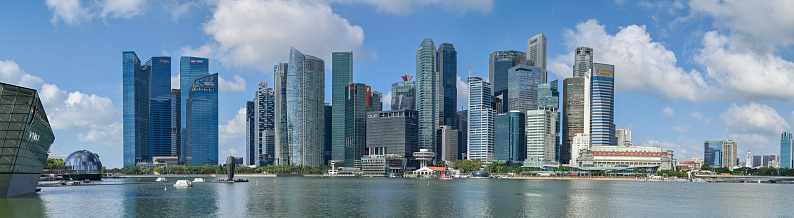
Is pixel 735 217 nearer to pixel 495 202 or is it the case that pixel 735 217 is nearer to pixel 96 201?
pixel 495 202

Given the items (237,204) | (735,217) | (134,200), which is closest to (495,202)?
(735,217)

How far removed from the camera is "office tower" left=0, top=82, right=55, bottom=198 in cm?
9844

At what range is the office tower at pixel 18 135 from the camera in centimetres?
9844

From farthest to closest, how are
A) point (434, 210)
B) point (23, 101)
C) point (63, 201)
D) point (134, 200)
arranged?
point (134, 200), point (63, 201), point (434, 210), point (23, 101)

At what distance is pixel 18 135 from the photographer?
100 m

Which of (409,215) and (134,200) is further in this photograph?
(134,200)

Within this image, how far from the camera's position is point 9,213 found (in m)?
89.4

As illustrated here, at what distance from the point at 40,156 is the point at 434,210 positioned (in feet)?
273

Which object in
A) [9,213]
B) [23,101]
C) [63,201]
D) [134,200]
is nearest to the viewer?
[9,213]

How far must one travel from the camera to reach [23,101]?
99500 mm

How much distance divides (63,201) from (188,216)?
39.9 metres

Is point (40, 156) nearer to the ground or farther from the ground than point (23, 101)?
nearer to the ground

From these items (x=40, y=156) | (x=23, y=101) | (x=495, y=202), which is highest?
(x=23, y=101)

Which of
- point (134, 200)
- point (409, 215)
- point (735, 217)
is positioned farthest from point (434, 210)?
point (134, 200)
